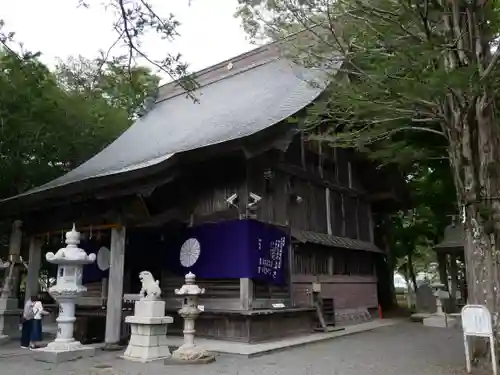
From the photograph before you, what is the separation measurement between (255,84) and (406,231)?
9560mm

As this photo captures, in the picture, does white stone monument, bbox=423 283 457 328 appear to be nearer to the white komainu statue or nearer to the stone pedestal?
the stone pedestal

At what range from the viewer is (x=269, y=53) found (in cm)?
1409

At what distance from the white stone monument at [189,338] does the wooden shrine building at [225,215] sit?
5.21 feet

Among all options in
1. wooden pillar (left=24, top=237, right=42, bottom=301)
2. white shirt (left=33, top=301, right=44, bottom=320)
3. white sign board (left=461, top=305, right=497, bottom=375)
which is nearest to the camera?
white sign board (left=461, top=305, right=497, bottom=375)

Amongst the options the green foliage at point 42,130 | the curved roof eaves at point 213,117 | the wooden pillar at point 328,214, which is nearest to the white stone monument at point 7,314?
the curved roof eaves at point 213,117

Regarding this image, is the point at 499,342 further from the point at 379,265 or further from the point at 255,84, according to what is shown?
the point at 379,265

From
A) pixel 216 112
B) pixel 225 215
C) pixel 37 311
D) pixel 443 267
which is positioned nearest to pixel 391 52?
pixel 225 215

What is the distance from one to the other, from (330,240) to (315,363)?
520 cm

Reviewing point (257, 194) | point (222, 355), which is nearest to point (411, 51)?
point (257, 194)

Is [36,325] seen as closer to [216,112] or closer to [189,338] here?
[189,338]

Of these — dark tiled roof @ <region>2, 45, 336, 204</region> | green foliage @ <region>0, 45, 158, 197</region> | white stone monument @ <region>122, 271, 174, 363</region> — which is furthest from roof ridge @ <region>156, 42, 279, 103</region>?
white stone monument @ <region>122, 271, 174, 363</region>

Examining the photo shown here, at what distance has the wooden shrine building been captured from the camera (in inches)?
342

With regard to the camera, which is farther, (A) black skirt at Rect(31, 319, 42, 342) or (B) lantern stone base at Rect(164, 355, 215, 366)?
(A) black skirt at Rect(31, 319, 42, 342)

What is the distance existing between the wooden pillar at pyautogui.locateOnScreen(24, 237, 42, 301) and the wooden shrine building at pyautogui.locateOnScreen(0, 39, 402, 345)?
0.03 metres
